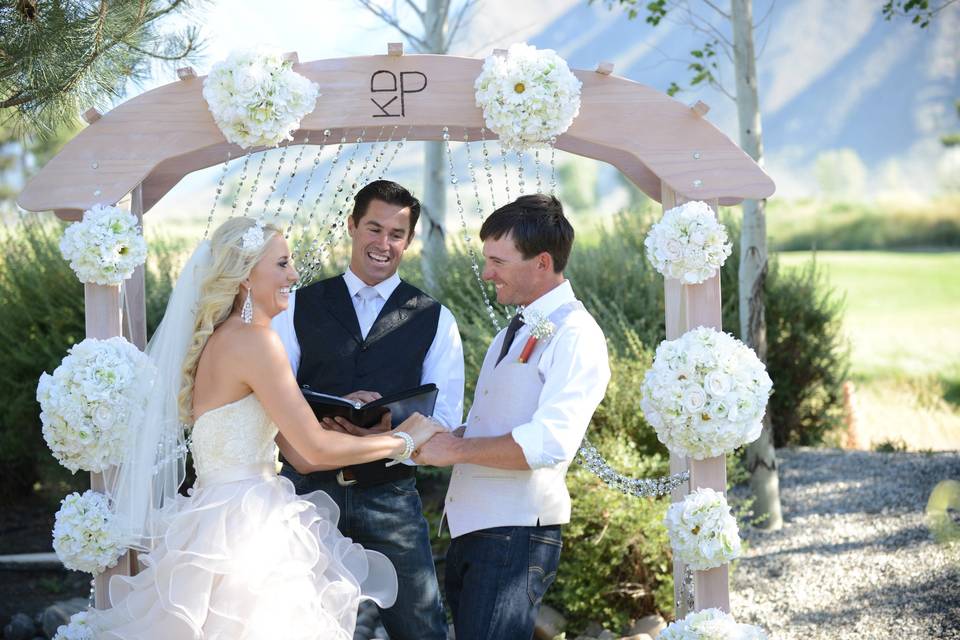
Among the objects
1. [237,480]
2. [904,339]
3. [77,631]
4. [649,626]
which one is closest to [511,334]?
[237,480]

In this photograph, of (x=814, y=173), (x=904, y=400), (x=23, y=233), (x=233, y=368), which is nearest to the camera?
(x=233, y=368)

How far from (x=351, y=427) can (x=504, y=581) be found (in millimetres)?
715

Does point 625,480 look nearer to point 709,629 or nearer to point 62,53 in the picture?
point 709,629

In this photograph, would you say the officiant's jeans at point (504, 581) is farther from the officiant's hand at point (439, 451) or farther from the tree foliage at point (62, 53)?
the tree foliage at point (62, 53)

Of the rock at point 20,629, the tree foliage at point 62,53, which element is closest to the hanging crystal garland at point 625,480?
the tree foliage at point 62,53

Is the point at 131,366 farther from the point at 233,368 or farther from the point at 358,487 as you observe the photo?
the point at 358,487

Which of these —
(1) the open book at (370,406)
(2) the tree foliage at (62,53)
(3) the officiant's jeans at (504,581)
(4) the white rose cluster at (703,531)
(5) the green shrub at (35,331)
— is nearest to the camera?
(3) the officiant's jeans at (504,581)

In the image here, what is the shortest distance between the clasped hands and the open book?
0.02 metres

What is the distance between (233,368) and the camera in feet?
10.0

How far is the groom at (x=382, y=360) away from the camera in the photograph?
138 inches

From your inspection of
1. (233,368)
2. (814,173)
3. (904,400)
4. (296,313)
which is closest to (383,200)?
(296,313)

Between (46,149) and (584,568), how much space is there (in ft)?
56.9

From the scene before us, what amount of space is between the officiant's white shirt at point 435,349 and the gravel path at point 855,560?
86.5 inches

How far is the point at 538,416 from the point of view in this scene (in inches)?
117
